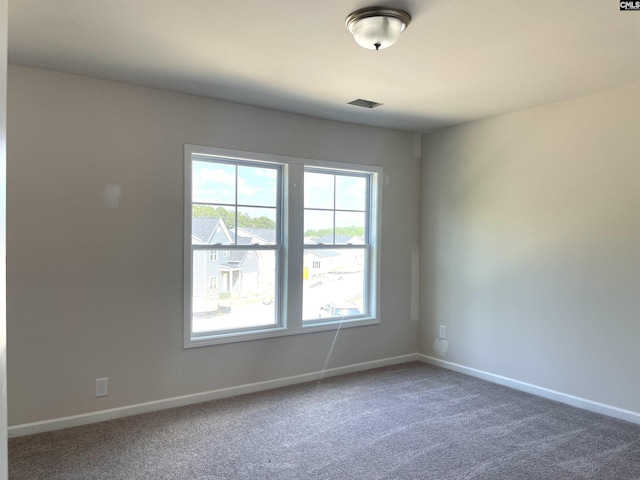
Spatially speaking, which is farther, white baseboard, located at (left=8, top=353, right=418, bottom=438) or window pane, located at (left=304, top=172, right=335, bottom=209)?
window pane, located at (left=304, top=172, right=335, bottom=209)

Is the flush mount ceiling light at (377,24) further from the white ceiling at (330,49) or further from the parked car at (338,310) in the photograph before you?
the parked car at (338,310)

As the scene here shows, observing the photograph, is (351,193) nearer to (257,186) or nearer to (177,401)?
(257,186)

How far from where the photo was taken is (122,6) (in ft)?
7.32

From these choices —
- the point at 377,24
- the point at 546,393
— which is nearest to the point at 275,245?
the point at 377,24

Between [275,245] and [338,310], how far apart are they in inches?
38.6

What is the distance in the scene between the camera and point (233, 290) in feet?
12.9

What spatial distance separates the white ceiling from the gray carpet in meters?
2.46

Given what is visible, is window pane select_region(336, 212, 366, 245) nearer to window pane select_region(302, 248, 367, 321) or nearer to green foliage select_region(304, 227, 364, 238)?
green foliage select_region(304, 227, 364, 238)

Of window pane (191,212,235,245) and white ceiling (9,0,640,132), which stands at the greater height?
white ceiling (9,0,640,132)

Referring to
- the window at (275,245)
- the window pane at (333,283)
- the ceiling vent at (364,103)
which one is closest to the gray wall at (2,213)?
the window at (275,245)

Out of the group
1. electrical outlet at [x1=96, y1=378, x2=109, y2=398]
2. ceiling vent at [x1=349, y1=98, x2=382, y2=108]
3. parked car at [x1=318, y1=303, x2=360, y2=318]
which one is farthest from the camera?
parked car at [x1=318, y1=303, x2=360, y2=318]

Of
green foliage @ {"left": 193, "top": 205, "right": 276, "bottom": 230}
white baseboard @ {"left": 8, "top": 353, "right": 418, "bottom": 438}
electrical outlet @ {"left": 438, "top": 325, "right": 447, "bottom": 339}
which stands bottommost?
white baseboard @ {"left": 8, "top": 353, "right": 418, "bottom": 438}

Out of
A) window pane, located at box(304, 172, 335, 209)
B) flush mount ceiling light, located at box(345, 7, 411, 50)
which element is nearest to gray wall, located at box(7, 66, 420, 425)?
window pane, located at box(304, 172, 335, 209)

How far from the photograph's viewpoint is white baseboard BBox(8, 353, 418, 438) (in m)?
3.08
